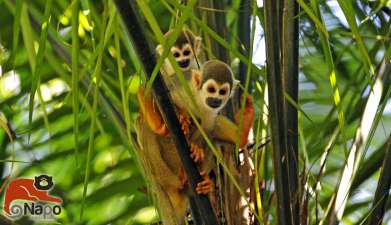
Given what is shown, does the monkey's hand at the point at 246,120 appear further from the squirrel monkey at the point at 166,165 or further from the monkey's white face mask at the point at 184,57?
the monkey's white face mask at the point at 184,57

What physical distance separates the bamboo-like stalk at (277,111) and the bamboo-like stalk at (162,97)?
5.2 inches

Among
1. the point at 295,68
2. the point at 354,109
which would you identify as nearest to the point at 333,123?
the point at 354,109

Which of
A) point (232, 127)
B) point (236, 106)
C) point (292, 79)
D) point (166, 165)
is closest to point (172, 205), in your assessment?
point (166, 165)

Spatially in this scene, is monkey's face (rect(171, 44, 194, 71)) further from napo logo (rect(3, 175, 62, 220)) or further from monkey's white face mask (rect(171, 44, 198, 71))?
napo logo (rect(3, 175, 62, 220))

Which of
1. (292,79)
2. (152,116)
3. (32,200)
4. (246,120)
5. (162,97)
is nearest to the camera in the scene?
(162,97)

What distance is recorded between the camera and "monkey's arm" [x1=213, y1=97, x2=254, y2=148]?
5.94 feet

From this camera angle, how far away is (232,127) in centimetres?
187

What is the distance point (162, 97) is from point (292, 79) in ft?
1.14

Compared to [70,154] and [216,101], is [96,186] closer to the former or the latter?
[70,154]

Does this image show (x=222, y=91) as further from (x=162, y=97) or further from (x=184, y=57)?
(x=162, y=97)

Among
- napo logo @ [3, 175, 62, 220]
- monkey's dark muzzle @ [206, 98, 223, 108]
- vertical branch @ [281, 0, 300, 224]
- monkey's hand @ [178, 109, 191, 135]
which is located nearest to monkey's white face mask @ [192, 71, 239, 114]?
monkey's dark muzzle @ [206, 98, 223, 108]

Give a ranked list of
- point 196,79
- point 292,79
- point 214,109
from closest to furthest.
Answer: point 292,79
point 214,109
point 196,79

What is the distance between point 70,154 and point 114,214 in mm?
240

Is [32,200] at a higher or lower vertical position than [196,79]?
lower
